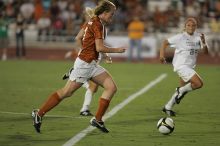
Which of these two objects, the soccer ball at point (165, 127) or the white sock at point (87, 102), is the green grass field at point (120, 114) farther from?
the white sock at point (87, 102)

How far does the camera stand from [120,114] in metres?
13.4

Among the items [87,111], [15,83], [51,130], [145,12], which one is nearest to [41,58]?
[145,12]

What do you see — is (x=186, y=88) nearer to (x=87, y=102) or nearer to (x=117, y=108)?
(x=117, y=108)

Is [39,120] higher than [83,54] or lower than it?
lower

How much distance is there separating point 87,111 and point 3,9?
2309 centimetres

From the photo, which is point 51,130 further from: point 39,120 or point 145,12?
point 145,12

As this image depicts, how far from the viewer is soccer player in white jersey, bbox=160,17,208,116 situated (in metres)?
13.4

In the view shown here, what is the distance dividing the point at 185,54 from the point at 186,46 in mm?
160

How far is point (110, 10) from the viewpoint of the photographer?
11.0 meters

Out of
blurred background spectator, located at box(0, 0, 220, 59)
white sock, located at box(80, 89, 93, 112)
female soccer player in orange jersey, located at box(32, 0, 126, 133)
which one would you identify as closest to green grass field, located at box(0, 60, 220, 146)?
white sock, located at box(80, 89, 93, 112)

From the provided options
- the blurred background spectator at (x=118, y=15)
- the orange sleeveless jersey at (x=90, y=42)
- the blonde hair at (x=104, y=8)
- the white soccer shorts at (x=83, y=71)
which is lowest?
the blurred background spectator at (x=118, y=15)

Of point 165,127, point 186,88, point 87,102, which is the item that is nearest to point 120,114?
point 87,102

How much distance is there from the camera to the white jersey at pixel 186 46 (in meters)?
13.5

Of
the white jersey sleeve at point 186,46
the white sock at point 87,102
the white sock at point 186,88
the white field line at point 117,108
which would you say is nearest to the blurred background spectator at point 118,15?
the white field line at point 117,108
